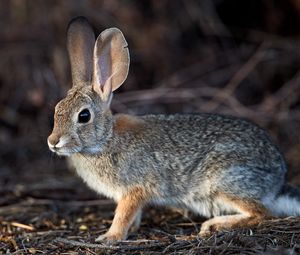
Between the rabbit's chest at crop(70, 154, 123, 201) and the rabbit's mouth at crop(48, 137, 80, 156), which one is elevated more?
the rabbit's mouth at crop(48, 137, 80, 156)

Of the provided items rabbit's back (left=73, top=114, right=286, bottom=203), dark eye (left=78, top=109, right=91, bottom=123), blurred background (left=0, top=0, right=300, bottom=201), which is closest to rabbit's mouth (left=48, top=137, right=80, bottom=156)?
dark eye (left=78, top=109, right=91, bottom=123)

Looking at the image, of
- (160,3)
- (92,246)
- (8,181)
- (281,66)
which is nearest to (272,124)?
(281,66)

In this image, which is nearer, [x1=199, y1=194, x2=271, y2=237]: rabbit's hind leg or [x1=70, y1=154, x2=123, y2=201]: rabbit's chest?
[x1=199, y1=194, x2=271, y2=237]: rabbit's hind leg

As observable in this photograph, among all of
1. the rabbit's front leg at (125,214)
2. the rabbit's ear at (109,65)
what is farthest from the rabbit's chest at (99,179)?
the rabbit's ear at (109,65)

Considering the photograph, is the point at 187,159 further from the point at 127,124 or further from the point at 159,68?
the point at 159,68

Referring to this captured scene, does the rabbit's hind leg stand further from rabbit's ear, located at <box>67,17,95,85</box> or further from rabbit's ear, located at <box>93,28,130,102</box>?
rabbit's ear, located at <box>67,17,95,85</box>

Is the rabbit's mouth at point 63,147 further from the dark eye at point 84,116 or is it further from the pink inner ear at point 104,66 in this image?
the pink inner ear at point 104,66
